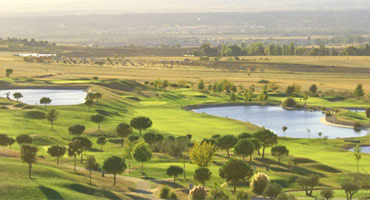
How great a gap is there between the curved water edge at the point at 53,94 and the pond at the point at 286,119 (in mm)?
24983

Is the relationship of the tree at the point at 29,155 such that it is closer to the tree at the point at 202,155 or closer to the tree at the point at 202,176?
the tree at the point at 202,176

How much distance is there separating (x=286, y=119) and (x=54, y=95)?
160 feet

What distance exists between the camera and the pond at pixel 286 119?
103438 mm

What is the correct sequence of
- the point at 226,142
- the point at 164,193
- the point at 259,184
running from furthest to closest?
the point at 226,142, the point at 259,184, the point at 164,193

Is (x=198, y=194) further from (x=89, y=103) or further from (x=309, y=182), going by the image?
(x=89, y=103)

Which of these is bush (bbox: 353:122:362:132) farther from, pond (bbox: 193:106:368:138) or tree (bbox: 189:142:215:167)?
Result: tree (bbox: 189:142:215:167)

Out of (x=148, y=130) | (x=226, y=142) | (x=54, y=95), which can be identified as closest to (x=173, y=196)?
(x=226, y=142)

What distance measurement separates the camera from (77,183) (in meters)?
51.1

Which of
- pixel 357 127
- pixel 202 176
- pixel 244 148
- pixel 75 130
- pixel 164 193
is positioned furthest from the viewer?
pixel 357 127

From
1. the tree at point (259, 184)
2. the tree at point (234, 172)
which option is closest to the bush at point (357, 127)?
the tree at point (234, 172)

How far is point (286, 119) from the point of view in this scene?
119 metres

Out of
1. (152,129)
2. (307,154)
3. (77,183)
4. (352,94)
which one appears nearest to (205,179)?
(77,183)

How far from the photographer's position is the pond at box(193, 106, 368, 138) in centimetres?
10344

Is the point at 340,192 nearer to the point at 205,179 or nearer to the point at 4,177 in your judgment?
the point at 205,179
